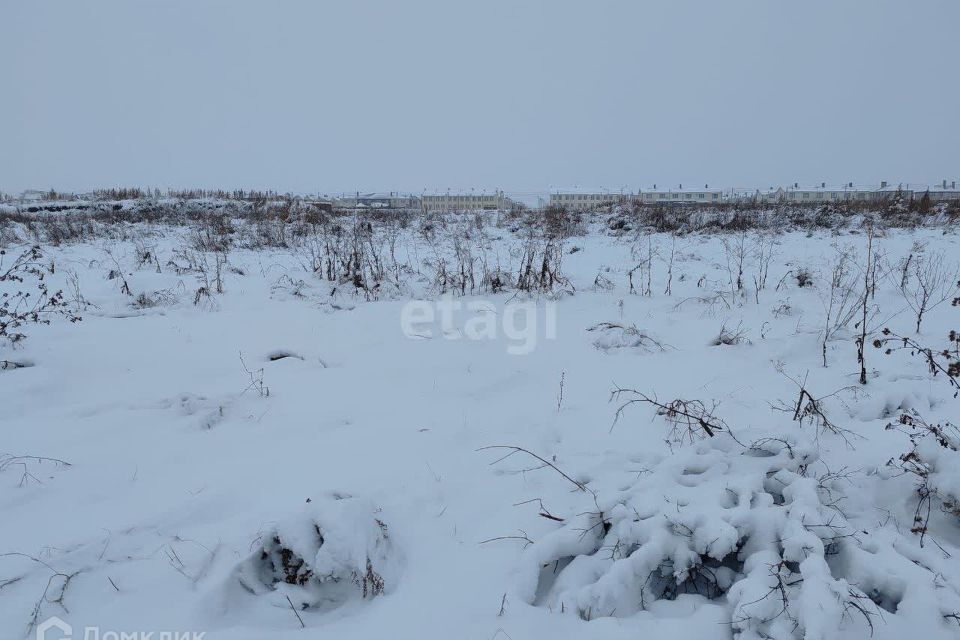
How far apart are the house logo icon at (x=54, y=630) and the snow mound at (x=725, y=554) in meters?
1.61

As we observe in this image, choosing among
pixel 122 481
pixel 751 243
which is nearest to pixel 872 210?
pixel 751 243

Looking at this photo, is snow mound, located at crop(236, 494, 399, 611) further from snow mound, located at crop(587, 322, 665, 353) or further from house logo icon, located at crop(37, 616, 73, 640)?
snow mound, located at crop(587, 322, 665, 353)

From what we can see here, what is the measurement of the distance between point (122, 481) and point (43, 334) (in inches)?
127

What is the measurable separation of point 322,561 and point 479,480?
0.92 metres

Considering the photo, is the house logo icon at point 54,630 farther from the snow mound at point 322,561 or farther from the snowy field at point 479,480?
the snow mound at point 322,561

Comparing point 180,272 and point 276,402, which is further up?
point 180,272

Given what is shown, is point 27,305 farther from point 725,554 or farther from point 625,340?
point 725,554

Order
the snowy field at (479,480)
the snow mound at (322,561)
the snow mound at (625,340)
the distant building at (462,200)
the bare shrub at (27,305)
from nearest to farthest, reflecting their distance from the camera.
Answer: the snowy field at (479,480)
the snow mound at (322,561)
the bare shrub at (27,305)
the snow mound at (625,340)
the distant building at (462,200)

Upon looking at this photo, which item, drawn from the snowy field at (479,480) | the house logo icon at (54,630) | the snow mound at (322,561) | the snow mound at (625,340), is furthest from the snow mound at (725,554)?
the snow mound at (625,340)

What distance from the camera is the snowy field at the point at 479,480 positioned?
1.71m

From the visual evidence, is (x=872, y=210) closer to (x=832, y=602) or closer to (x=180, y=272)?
(x=832, y=602)

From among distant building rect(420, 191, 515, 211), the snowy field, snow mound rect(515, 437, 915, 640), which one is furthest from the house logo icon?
distant building rect(420, 191, 515, 211)

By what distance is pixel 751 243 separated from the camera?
10.7m

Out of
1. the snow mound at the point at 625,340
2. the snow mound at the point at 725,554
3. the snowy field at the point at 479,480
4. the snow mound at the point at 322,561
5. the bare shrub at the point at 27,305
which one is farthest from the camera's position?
the snow mound at the point at 625,340
